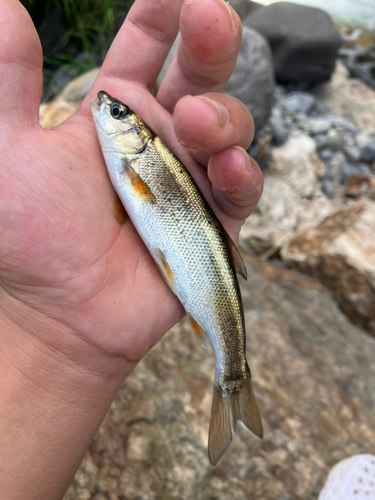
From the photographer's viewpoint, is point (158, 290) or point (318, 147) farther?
point (318, 147)

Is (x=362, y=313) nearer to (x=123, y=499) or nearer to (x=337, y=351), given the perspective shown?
(x=337, y=351)

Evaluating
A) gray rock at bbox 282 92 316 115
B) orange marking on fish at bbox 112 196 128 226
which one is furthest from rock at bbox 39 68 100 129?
gray rock at bbox 282 92 316 115

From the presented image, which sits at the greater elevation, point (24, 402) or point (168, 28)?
point (168, 28)

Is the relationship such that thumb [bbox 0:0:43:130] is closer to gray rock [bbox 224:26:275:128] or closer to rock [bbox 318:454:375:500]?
rock [bbox 318:454:375:500]

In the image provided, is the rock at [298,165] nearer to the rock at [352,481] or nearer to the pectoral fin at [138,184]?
the rock at [352,481]

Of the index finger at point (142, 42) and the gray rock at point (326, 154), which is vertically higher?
the index finger at point (142, 42)

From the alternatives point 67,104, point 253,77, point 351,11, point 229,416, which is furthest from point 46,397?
point 351,11

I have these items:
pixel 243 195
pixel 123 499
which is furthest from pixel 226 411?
pixel 243 195

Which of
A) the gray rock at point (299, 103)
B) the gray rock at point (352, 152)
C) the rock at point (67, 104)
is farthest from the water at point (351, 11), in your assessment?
the rock at point (67, 104)
